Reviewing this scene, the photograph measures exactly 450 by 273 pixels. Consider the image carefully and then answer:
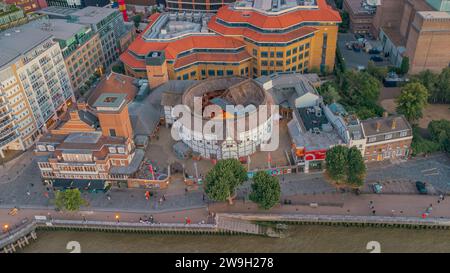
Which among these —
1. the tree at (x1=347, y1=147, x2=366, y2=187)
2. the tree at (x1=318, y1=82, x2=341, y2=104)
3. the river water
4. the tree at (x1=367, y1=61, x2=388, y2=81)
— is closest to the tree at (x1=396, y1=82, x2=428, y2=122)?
the tree at (x1=318, y1=82, x2=341, y2=104)

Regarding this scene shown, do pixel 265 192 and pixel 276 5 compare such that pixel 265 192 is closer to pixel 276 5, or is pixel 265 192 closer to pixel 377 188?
pixel 377 188

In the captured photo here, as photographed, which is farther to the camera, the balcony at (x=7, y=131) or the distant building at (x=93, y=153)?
the balcony at (x=7, y=131)

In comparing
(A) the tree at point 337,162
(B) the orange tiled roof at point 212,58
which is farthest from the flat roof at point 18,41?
(A) the tree at point 337,162

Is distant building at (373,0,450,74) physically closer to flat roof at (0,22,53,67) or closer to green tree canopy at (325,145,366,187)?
green tree canopy at (325,145,366,187)

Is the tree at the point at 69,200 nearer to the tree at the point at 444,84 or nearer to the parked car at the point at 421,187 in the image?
the parked car at the point at 421,187

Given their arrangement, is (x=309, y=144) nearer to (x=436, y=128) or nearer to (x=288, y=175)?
(x=288, y=175)
